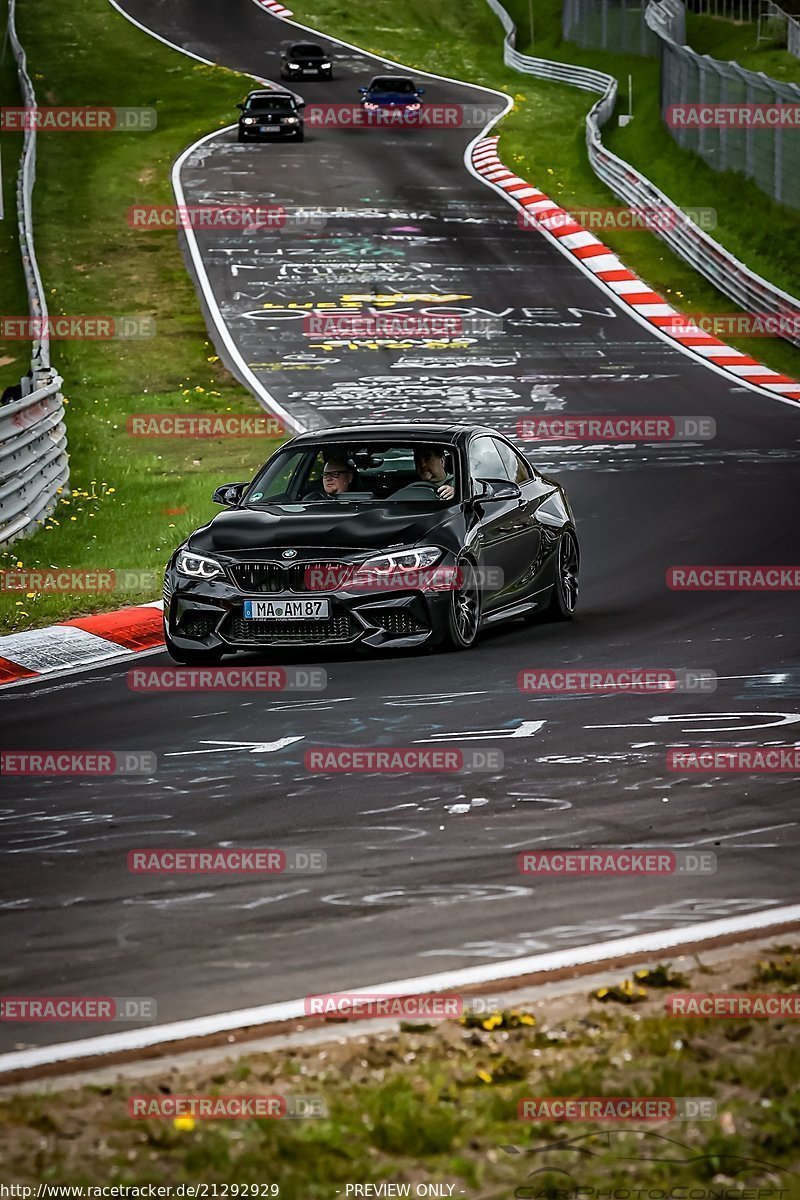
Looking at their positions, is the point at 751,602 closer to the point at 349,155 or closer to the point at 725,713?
the point at 725,713

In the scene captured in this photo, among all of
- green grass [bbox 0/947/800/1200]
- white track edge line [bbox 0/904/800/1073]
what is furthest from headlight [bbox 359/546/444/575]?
green grass [bbox 0/947/800/1200]

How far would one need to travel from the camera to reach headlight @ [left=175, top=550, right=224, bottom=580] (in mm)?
12438

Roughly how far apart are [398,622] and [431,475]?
132 centimetres

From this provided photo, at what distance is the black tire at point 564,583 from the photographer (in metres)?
14.0

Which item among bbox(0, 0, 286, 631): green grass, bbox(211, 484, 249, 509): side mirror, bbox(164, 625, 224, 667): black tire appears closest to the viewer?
bbox(164, 625, 224, 667): black tire

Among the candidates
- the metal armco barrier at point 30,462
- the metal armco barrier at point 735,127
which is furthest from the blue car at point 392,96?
the metal armco barrier at point 30,462

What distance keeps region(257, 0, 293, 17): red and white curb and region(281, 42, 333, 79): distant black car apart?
14.9 meters

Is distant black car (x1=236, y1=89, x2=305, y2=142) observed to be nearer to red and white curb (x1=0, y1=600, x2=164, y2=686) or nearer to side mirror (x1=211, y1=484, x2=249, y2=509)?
red and white curb (x1=0, y1=600, x2=164, y2=686)

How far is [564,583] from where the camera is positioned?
14156 millimetres

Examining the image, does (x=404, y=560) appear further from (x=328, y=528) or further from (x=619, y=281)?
(x=619, y=281)

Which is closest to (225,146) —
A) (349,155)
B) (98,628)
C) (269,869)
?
(349,155)

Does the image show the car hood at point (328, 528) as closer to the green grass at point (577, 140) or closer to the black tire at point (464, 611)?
the black tire at point (464, 611)

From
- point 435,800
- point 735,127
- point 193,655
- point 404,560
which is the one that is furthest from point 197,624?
point 735,127

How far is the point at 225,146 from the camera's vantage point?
5019 cm
